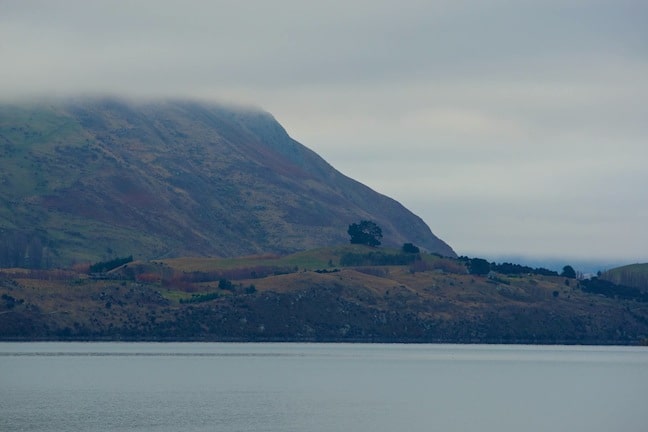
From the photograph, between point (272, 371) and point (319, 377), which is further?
point (272, 371)

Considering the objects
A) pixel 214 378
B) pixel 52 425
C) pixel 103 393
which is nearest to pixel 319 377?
pixel 214 378

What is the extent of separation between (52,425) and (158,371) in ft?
225

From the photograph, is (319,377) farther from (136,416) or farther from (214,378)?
(136,416)

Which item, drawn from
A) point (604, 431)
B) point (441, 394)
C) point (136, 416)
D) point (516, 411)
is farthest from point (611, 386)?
point (136, 416)

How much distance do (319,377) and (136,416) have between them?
56957 mm

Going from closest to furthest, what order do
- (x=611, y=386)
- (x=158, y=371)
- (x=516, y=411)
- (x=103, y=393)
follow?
(x=516, y=411), (x=103, y=393), (x=611, y=386), (x=158, y=371)

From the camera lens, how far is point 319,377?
163 meters

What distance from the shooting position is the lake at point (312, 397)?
346 ft

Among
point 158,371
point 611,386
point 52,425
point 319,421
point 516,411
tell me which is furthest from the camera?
point 158,371

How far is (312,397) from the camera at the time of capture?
432ft

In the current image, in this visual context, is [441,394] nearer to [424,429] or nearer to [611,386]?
[611,386]

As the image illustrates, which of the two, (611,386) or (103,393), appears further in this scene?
(611,386)

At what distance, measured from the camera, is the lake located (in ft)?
346

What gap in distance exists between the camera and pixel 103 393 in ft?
431
